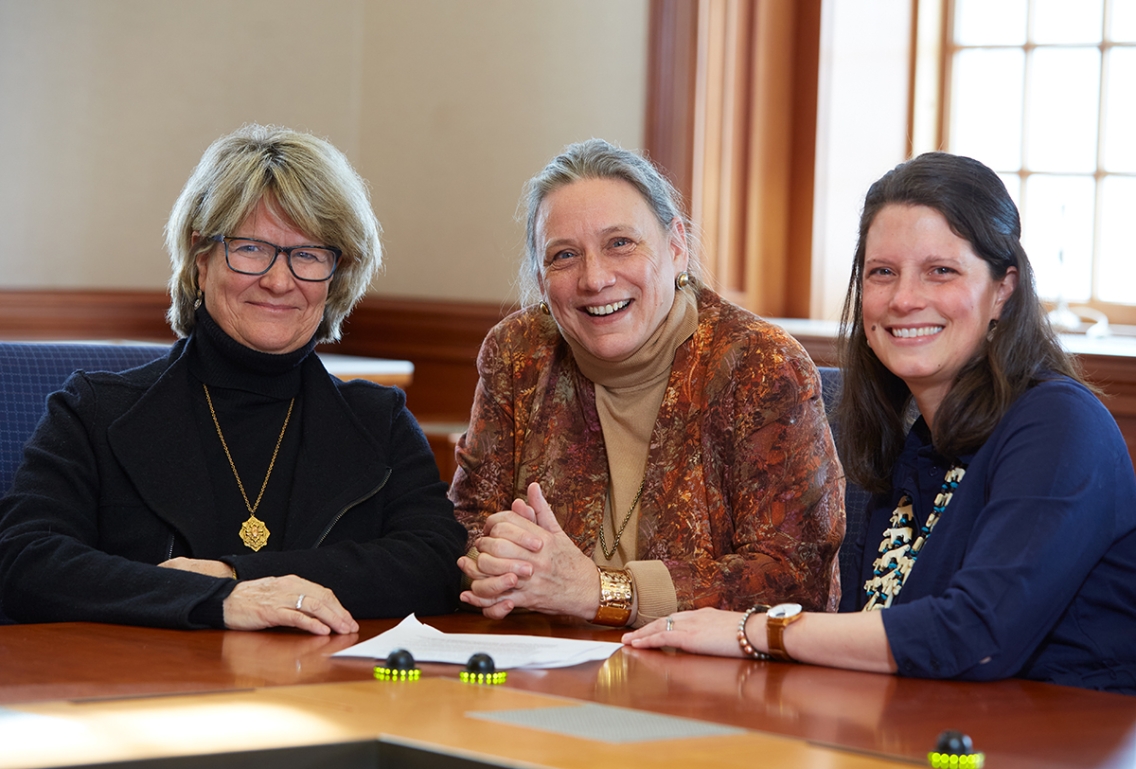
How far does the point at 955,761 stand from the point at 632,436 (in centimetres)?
118

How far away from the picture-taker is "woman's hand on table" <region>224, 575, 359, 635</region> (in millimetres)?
1807

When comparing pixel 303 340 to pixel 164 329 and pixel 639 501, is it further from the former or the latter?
pixel 164 329

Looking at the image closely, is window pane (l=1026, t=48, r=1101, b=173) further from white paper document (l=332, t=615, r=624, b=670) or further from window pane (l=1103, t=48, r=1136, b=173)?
white paper document (l=332, t=615, r=624, b=670)

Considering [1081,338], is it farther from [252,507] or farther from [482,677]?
[482,677]

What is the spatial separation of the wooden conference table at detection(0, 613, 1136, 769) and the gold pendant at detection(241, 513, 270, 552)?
377 mm

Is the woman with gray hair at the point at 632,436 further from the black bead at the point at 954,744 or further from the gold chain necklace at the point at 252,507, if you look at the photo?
the black bead at the point at 954,744

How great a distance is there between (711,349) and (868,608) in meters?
0.57

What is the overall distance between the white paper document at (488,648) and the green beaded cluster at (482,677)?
0.19ft

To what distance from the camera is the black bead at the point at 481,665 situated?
152 centimetres

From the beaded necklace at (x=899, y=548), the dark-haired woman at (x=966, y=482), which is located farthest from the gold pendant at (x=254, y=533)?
the beaded necklace at (x=899, y=548)

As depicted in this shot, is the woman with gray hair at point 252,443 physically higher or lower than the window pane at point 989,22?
lower

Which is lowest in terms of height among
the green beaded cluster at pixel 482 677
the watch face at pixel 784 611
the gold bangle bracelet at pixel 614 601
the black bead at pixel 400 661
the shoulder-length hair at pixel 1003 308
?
the gold bangle bracelet at pixel 614 601

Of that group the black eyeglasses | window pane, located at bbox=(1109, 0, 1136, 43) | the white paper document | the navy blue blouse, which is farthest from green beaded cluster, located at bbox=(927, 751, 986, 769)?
window pane, located at bbox=(1109, 0, 1136, 43)

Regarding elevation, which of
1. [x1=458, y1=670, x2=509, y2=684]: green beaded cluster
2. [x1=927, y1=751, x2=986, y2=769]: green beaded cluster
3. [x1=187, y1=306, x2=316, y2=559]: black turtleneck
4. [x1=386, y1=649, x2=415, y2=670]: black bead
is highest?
[x1=187, y1=306, x2=316, y2=559]: black turtleneck
